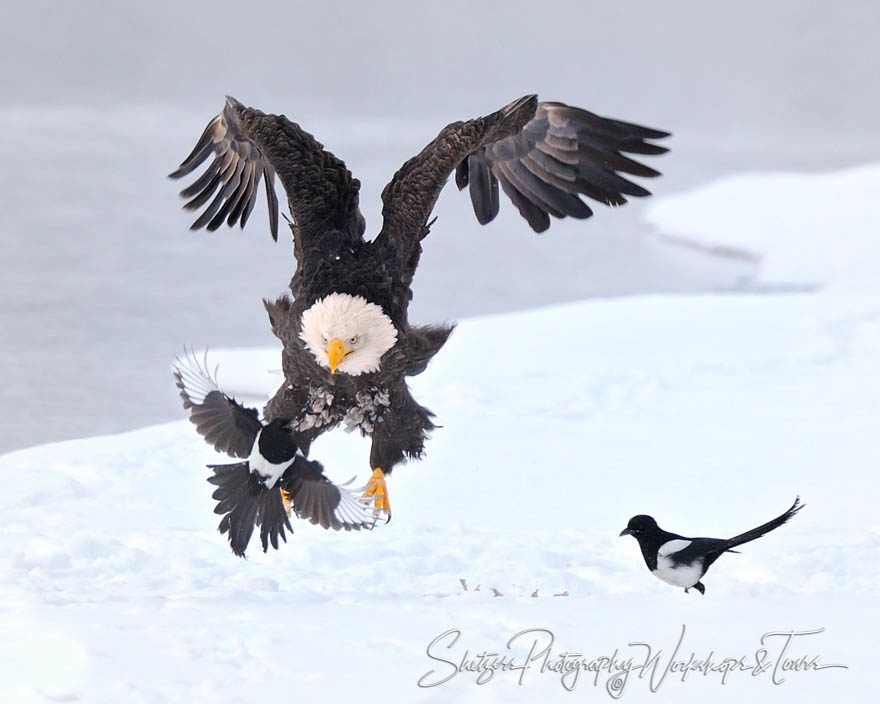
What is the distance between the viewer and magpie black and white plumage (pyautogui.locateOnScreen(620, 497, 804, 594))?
9.97ft

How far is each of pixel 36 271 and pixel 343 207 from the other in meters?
4.63

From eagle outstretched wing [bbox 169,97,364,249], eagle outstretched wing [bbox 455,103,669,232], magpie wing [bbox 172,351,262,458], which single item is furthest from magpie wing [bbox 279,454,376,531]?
eagle outstretched wing [bbox 455,103,669,232]

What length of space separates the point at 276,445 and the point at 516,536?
2.39 feet

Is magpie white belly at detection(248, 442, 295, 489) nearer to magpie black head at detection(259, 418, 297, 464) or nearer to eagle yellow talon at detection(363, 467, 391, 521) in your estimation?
magpie black head at detection(259, 418, 297, 464)

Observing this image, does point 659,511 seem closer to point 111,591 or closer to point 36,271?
point 111,591

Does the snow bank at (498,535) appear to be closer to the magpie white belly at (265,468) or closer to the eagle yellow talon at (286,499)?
the eagle yellow talon at (286,499)

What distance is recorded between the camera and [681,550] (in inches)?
120

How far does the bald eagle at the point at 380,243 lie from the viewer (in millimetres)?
3557

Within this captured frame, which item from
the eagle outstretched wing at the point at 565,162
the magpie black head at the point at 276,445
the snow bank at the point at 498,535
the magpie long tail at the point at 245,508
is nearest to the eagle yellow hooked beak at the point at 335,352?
the magpie black head at the point at 276,445

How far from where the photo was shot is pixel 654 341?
588 centimetres

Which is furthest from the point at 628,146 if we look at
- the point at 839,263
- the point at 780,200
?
the point at 780,200

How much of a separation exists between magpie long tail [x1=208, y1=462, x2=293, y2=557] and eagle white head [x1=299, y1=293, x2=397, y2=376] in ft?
1.19

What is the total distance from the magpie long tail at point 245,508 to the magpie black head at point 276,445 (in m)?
0.07

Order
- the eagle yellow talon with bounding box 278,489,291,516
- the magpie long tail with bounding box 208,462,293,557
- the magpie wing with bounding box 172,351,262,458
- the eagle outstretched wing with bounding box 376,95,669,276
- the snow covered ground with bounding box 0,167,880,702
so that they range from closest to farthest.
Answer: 1. the snow covered ground with bounding box 0,167,880,702
2. the magpie long tail with bounding box 208,462,293,557
3. the eagle yellow talon with bounding box 278,489,291,516
4. the eagle outstretched wing with bounding box 376,95,669,276
5. the magpie wing with bounding box 172,351,262,458
